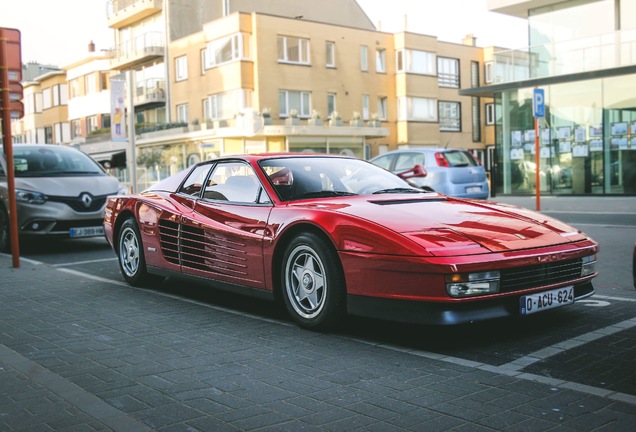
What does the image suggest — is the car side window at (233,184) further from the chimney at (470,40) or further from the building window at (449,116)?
the chimney at (470,40)

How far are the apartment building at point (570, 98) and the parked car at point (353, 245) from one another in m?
17.5

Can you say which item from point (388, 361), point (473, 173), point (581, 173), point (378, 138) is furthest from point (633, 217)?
point (378, 138)

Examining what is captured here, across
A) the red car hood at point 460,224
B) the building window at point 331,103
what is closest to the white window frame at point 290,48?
the building window at point 331,103

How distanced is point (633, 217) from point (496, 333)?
11.6 metres

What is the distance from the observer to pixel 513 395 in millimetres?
3674

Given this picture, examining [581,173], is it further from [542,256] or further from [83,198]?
[542,256]

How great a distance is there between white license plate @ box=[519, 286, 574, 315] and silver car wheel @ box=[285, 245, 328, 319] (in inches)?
54.5

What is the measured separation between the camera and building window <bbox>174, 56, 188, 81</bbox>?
42909 millimetres

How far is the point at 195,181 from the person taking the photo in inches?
269

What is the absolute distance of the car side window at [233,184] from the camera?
605 centimetres

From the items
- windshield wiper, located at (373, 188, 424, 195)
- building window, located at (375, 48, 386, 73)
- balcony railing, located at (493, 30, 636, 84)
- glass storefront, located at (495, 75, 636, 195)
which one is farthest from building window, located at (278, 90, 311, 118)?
windshield wiper, located at (373, 188, 424, 195)

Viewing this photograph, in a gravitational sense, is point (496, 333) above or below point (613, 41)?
below

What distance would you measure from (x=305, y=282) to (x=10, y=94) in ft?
20.5

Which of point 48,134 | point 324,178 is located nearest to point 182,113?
point 48,134
